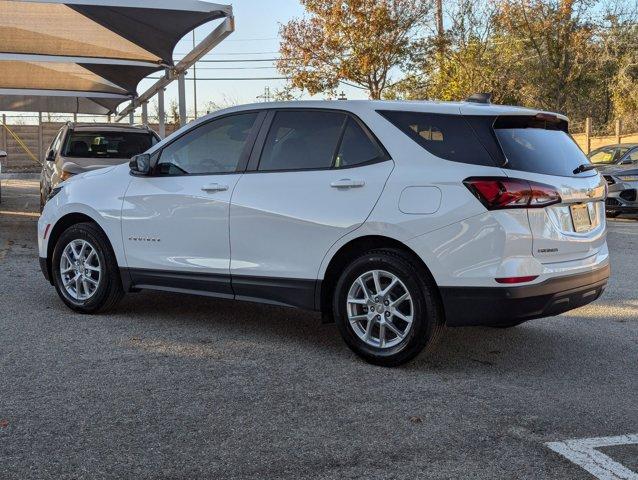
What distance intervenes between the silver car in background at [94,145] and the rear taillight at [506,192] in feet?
28.5

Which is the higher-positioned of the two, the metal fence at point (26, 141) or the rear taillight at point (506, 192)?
the metal fence at point (26, 141)

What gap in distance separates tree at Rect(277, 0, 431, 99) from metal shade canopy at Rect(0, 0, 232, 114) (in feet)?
25.0

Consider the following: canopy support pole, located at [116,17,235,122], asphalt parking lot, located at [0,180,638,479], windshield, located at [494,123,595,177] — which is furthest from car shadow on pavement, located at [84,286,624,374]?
canopy support pole, located at [116,17,235,122]

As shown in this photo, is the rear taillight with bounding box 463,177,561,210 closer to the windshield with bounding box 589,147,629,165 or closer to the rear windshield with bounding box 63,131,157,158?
the rear windshield with bounding box 63,131,157,158

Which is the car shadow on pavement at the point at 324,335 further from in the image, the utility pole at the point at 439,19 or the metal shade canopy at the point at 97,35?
the utility pole at the point at 439,19

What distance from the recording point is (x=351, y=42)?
24.3 meters

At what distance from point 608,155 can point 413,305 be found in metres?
15.5

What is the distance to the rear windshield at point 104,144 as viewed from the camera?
41.2 feet

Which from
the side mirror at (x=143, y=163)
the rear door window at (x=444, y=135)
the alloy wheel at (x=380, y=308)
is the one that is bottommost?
the alloy wheel at (x=380, y=308)

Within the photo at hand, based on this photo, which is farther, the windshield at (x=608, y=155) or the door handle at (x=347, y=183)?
the windshield at (x=608, y=155)

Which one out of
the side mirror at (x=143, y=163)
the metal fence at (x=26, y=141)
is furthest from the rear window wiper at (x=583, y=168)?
the metal fence at (x=26, y=141)

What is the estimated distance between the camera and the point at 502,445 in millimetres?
3703

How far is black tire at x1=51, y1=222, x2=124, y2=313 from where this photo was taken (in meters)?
6.34

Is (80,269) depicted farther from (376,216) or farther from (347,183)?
(376,216)
